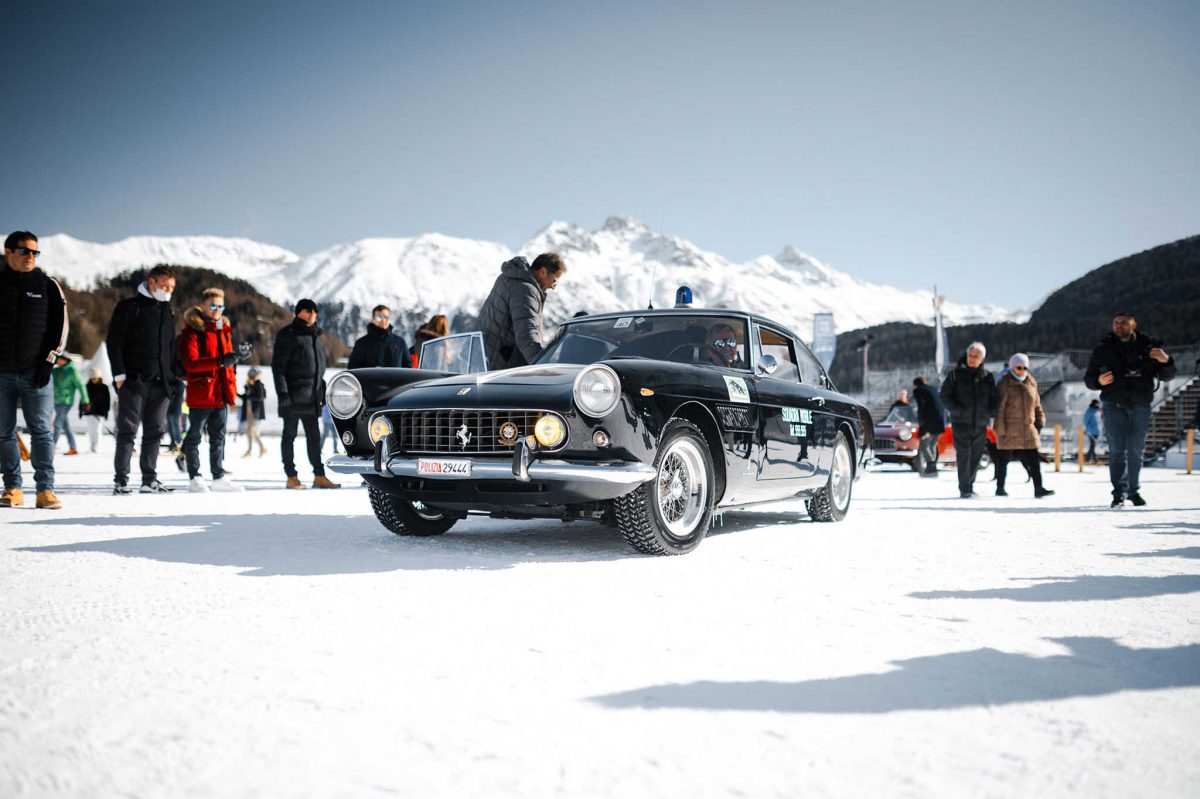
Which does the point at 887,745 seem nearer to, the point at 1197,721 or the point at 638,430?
the point at 1197,721

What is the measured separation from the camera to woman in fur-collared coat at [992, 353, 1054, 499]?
9922mm

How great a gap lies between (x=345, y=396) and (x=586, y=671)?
130 inches

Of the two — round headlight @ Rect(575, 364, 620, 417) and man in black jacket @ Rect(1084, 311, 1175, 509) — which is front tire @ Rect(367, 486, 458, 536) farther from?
man in black jacket @ Rect(1084, 311, 1175, 509)

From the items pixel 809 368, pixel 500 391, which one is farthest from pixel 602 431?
pixel 809 368

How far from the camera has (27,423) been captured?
6445 millimetres

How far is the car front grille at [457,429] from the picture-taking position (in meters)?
4.59

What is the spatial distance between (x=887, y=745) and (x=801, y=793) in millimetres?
357

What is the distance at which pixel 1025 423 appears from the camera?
32.8 ft

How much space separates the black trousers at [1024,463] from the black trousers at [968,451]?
0.26 metres

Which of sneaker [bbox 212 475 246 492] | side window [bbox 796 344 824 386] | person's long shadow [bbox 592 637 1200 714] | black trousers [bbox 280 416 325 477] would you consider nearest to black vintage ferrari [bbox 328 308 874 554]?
side window [bbox 796 344 824 386]

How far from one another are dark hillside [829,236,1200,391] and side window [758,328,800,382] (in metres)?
67.0

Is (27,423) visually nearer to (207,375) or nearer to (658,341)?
(207,375)

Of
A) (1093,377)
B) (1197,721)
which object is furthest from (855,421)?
(1197,721)

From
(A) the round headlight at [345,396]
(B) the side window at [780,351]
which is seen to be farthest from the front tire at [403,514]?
(B) the side window at [780,351]
